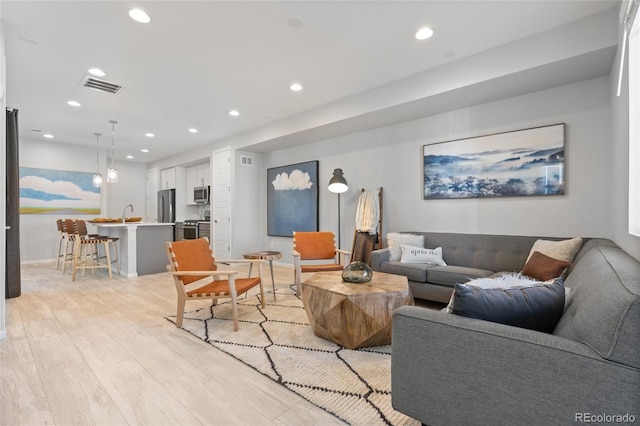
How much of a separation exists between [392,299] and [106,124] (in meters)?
5.95

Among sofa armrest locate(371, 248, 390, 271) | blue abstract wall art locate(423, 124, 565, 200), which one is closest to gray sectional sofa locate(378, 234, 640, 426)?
blue abstract wall art locate(423, 124, 565, 200)

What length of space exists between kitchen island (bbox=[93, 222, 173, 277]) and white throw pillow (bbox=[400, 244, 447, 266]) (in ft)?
14.0

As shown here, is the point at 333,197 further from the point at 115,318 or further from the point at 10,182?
the point at 10,182

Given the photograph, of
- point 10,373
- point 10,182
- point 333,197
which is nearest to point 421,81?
point 333,197

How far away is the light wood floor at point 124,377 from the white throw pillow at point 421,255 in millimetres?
2307

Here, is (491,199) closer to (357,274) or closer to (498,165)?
(498,165)

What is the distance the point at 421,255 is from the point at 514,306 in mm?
2449

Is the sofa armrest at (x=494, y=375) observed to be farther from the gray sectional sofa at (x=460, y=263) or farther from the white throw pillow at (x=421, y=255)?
the white throw pillow at (x=421, y=255)

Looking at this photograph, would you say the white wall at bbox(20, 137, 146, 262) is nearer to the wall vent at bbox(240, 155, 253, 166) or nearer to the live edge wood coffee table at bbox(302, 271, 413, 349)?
the wall vent at bbox(240, 155, 253, 166)

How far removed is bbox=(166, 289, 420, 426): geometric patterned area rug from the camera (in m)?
1.67

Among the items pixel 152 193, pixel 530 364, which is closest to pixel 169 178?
pixel 152 193

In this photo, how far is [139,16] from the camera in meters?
2.55

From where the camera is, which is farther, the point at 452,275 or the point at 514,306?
the point at 452,275

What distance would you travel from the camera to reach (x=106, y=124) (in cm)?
554
